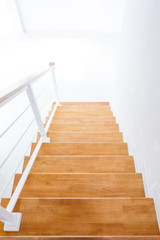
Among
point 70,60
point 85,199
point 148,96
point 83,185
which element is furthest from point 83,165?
point 70,60

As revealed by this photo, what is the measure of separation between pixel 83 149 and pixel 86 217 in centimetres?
70

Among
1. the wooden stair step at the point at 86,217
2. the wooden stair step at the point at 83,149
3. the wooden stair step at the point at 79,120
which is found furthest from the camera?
the wooden stair step at the point at 79,120

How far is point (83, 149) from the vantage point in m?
1.47

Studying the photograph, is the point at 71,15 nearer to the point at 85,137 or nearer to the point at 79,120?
the point at 79,120

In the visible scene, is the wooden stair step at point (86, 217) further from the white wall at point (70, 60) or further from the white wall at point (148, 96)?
the white wall at point (70, 60)

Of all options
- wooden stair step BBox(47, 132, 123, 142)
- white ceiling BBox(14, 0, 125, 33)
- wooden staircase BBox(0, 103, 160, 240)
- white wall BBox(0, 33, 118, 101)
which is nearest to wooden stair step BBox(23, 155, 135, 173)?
wooden staircase BBox(0, 103, 160, 240)

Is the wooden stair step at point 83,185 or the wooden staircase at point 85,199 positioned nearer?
the wooden staircase at point 85,199

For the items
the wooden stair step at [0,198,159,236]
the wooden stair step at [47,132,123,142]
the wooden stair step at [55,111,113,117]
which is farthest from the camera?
the wooden stair step at [55,111,113,117]

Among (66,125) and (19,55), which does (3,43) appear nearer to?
(19,55)

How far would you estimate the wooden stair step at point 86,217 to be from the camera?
0.79m

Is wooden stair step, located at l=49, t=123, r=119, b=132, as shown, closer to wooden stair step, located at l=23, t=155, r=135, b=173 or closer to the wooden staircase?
the wooden staircase

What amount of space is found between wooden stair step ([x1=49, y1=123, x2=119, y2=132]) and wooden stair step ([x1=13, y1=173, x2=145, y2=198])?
0.98 meters

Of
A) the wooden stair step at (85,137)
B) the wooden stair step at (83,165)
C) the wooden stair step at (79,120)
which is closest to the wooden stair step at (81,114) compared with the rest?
the wooden stair step at (79,120)

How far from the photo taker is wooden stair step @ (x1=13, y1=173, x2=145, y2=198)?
1.01 m
